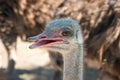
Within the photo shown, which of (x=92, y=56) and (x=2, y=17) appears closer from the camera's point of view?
(x=92, y=56)

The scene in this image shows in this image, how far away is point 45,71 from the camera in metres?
6.18

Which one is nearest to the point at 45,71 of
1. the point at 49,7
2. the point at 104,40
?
the point at 49,7

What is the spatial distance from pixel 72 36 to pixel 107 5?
167 centimetres

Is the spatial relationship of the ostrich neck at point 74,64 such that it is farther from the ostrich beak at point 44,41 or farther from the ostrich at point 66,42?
the ostrich beak at point 44,41

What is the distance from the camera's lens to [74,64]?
2.60 metres

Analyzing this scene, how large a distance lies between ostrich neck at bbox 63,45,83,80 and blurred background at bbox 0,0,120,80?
90 centimetres

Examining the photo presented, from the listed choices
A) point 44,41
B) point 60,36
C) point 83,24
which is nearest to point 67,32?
point 60,36

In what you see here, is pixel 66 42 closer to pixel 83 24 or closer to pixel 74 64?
pixel 74 64

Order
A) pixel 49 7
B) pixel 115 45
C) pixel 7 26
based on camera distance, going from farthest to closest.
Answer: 1. pixel 7 26
2. pixel 49 7
3. pixel 115 45

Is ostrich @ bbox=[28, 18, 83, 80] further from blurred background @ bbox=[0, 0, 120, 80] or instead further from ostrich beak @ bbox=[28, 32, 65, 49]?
blurred background @ bbox=[0, 0, 120, 80]

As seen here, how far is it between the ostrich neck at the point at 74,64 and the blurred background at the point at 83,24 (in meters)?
0.90

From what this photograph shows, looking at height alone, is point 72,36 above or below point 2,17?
below

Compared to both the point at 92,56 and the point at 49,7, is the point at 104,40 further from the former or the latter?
the point at 49,7

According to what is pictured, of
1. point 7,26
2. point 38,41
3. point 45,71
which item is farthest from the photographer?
point 45,71
